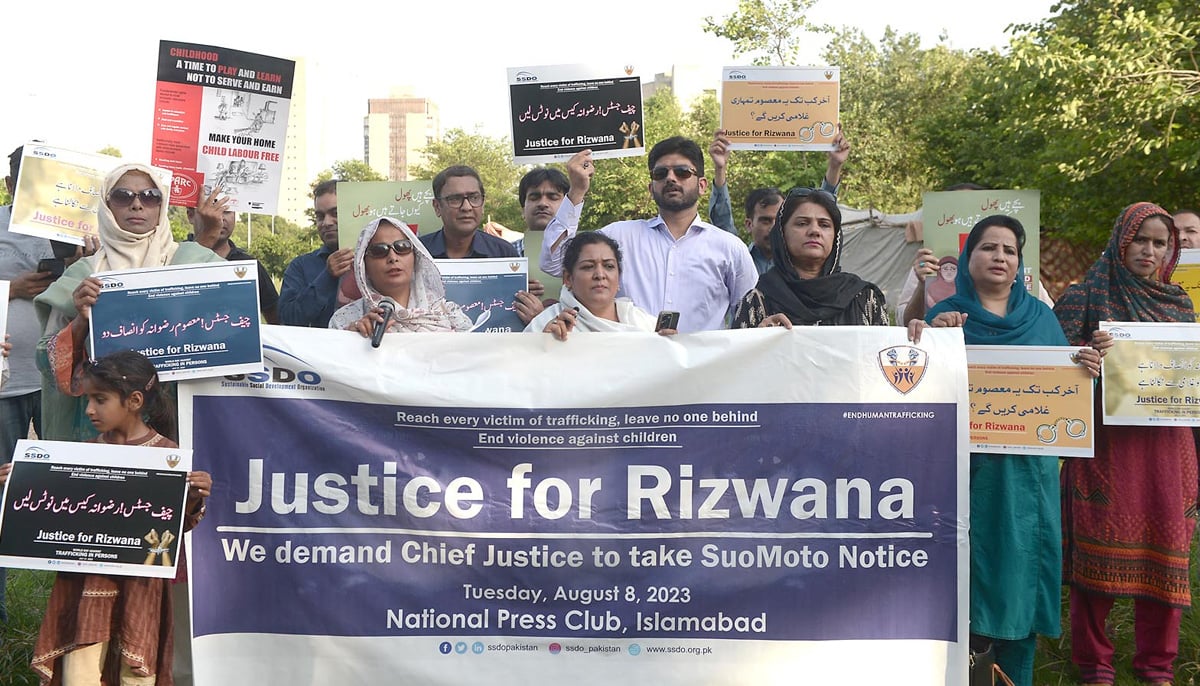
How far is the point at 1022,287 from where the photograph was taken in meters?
4.53

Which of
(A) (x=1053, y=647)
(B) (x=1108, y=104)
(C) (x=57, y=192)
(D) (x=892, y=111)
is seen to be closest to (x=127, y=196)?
(C) (x=57, y=192)

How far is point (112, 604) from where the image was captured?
3.84 metres

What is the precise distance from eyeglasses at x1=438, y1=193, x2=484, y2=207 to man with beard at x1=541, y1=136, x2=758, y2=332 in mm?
471

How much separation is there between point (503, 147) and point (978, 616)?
58011 millimetres

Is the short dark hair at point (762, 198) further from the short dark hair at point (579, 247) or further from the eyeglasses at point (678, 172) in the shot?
the short dark hair at point (579, 247)

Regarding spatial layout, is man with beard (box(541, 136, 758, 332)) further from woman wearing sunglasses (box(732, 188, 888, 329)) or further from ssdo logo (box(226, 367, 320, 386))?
ssdo logo (box(226, 367, 320, 386))

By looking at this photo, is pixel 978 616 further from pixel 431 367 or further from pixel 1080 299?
pixel 431 367

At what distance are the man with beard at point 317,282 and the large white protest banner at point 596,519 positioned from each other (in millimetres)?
1248

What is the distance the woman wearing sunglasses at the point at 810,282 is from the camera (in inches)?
173

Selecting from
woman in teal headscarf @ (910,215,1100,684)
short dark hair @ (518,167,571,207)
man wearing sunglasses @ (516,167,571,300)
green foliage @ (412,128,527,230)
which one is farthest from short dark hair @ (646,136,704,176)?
green foliage @ (412,128,527,230)

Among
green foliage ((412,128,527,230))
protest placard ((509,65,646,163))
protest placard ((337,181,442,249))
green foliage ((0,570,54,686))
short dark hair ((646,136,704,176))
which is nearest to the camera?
green foliage ((0,570,54,686))

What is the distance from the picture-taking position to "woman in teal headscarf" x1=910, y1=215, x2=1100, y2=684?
433 cm

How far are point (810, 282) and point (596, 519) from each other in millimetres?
1272

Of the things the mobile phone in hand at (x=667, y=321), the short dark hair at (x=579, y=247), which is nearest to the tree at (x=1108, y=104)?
the short dark hair at (x=579, y=247)
